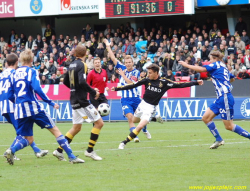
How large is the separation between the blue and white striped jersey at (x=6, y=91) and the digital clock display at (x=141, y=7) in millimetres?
19159

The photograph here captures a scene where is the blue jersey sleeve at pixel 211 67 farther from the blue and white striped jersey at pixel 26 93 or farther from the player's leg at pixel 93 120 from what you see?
the blue and white striped jersey at pixel 26 93

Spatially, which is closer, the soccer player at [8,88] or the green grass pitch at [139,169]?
the green grass pitch at [139,169]

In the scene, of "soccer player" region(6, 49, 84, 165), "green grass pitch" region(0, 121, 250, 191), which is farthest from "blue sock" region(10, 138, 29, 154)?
"green grass pitch" region(0, 121, 250, 191)

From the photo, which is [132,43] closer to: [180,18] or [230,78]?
[180,18]

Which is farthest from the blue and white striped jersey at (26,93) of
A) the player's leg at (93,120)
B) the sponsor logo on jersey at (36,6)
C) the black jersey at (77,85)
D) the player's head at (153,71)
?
the sponsor logo on jersey at (36,6)

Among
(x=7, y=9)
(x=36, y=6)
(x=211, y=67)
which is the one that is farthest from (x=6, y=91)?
(x=7, y=9)

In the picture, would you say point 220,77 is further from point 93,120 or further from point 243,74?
point 243,74

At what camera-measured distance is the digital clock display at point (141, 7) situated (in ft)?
92.7

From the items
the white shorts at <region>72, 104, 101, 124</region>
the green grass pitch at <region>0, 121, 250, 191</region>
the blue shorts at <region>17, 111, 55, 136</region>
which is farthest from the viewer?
the white shorts at <region>72, 104, 101, 124</region>

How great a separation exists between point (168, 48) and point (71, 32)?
40.8 feet

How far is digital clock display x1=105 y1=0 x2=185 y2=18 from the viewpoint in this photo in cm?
2826

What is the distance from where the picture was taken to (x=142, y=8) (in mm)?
28906

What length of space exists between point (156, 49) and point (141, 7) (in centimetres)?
247

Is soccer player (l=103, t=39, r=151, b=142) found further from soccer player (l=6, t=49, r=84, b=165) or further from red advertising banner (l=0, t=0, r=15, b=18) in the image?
red advertising banner (l=0, t=0, r=15, b=18)
